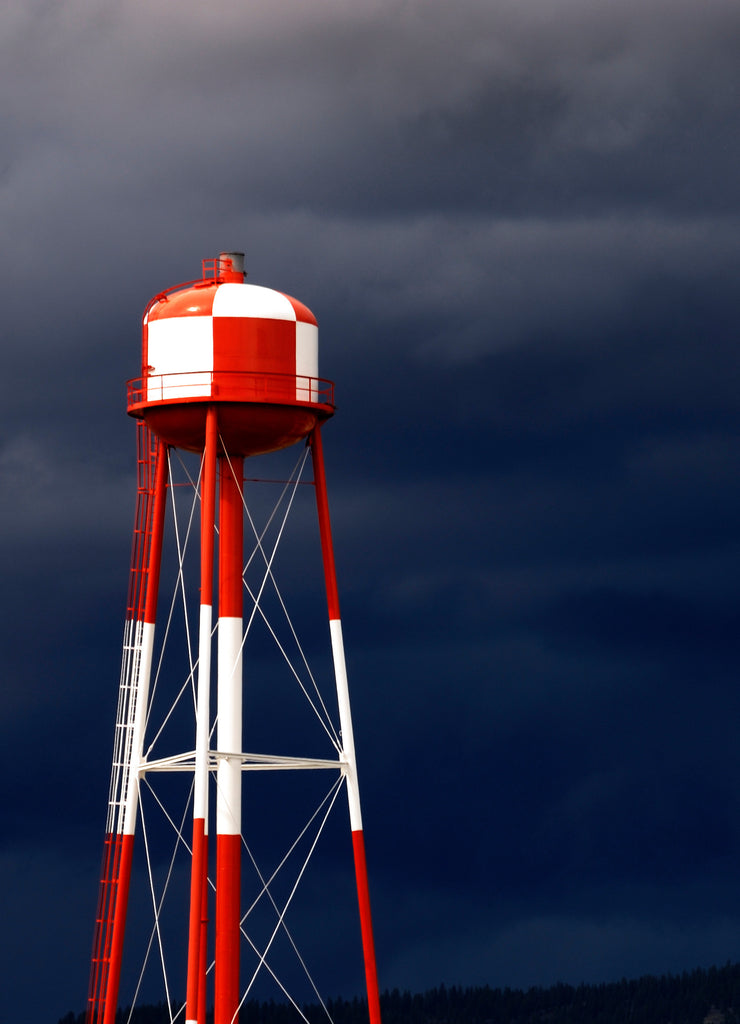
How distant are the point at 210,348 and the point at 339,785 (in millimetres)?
10412

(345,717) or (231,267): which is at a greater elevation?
(231,267)

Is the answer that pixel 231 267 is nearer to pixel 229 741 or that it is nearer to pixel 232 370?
pixel 232 370

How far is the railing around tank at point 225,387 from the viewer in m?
43.5

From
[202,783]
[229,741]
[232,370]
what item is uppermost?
[232,370]

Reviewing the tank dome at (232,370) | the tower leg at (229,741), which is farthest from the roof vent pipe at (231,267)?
the tower leg at (229,741)

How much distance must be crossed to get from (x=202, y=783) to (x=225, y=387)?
28.1 ft

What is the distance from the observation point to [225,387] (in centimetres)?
4356

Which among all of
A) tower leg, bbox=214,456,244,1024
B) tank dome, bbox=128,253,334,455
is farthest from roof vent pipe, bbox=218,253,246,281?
tower leg, bbox=214,456,244,1024

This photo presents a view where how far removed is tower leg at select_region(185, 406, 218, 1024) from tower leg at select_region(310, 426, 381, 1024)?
10.3 ft

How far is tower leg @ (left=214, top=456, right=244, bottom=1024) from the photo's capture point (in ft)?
144

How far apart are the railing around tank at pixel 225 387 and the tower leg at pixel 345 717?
4.96 ft

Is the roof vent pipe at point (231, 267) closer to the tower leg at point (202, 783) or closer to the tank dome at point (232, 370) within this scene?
the tank dome at point (232, 370)

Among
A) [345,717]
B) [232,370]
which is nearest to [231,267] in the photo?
[232,370]

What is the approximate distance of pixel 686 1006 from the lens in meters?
193
